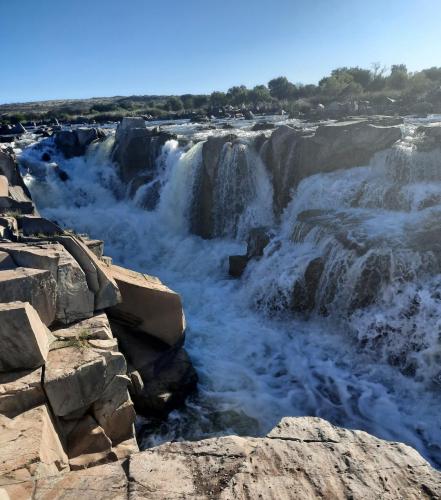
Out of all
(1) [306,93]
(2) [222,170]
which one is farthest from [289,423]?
(1) [306,93]

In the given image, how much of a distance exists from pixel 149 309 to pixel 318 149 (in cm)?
786

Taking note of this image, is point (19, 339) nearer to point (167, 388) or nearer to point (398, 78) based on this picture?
point (167, 388)

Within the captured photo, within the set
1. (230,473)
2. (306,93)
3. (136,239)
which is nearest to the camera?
(230,473)

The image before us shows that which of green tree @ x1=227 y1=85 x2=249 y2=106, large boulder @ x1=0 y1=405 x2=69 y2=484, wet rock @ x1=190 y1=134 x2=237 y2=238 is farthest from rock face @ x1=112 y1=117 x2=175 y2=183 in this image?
green tree @ x1=227 y1=85 x2=249 y2=106

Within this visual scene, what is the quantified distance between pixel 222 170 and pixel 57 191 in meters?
8.39

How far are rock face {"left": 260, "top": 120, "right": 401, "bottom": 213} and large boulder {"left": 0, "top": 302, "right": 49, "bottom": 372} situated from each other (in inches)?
392

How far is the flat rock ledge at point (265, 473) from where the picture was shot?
297 centimetres

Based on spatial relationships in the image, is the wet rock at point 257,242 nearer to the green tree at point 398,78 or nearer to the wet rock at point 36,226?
the wet rock at point 36,226

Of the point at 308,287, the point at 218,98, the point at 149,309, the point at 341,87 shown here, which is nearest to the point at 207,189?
the point at 308,287

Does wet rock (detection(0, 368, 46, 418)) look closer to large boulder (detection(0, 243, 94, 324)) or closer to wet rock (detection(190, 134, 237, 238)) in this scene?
large boulder (detection(0, 243, 94, 324))

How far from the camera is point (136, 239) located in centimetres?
1636

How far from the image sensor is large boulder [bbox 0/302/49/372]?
471 cm

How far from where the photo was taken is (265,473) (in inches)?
123

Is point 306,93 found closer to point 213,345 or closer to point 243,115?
point 243,115
